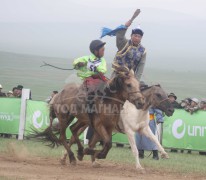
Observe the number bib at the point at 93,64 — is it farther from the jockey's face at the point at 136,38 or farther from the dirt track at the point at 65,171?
the dirt track at the point at 65,171

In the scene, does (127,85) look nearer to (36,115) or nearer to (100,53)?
(100,53)

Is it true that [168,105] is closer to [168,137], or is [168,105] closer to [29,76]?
[168,137]

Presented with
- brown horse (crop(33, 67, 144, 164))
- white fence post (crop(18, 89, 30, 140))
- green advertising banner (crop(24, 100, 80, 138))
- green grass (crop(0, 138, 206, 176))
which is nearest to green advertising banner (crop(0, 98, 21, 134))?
white fence post (crop(18, 89, 30, 140))

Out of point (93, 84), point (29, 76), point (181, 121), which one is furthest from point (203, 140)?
point (29, 76)

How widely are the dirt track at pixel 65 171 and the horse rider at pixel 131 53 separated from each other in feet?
6.58

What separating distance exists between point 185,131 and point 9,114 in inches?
231

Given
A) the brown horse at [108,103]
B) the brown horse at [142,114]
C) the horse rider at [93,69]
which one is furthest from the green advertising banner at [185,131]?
the horse rider at [93,69]

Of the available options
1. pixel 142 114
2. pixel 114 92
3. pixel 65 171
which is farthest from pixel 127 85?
pixel 142 114

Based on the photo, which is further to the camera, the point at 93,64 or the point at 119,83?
the point at 93,64

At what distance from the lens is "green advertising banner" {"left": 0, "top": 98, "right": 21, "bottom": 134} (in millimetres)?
20938

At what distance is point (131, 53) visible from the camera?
42.9 ft

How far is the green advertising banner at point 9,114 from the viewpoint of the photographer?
20938 millimetres

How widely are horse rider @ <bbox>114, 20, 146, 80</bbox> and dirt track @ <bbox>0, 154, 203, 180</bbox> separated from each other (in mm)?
2006

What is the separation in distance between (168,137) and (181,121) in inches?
23.7
